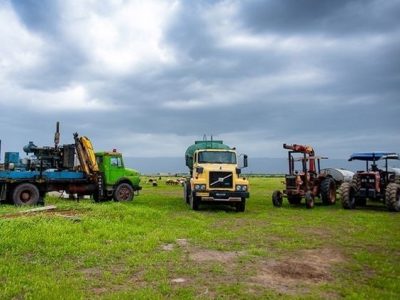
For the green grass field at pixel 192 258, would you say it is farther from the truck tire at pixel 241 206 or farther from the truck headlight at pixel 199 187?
the truck tire at pixel 241 206

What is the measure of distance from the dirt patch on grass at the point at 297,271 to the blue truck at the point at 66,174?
16.5 m

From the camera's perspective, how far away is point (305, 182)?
78.9 ft

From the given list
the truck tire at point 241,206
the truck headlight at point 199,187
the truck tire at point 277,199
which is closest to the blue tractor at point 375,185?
the truck tire at point 277,199

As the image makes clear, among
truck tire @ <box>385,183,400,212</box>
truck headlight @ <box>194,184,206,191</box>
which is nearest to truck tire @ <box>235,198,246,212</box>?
truck headlight @ <box>194,184,206,191</box>

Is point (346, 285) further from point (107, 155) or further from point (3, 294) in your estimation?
point (107, 155)

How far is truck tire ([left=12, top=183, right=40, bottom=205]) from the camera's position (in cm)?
2311

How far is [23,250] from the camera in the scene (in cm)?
1057

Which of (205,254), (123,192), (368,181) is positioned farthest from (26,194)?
(368,181)

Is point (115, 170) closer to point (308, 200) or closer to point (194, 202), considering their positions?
point (194, 202)

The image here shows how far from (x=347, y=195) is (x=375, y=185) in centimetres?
152

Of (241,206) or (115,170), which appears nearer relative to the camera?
(241,206)

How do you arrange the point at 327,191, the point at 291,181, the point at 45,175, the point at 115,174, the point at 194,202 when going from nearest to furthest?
the point at 194,202 < the point at 45,175 < the point at 291,181 < the point at 327,191 < the point at 115,174

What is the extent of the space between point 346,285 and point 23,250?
23.2ft

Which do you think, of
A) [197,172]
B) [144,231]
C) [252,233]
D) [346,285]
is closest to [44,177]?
[197,172]
